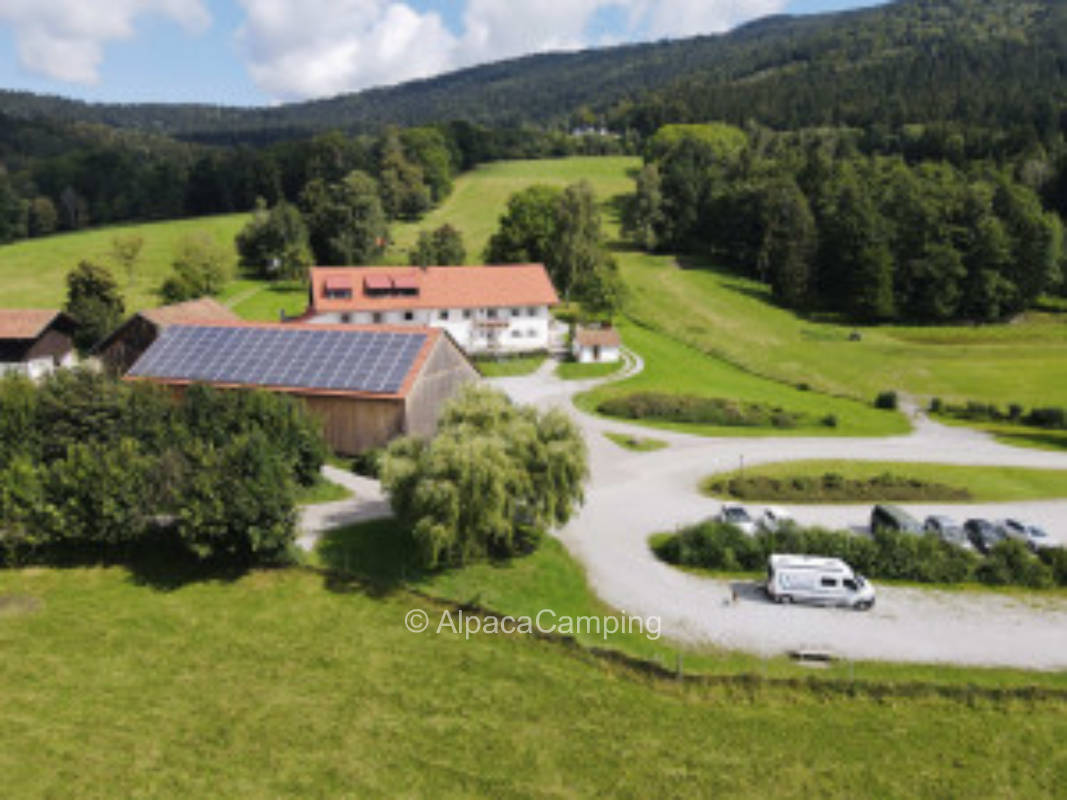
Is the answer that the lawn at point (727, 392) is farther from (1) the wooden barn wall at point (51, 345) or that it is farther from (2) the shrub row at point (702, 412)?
(1) the wooden barn wall at point (51, 345)

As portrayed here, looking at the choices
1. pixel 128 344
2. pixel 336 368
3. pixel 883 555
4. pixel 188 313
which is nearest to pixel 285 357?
pixel 336 368

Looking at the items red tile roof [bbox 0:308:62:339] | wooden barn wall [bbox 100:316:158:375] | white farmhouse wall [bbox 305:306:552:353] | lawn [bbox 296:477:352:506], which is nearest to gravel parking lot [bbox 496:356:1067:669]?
lawn [bbox 296:477:352:506]

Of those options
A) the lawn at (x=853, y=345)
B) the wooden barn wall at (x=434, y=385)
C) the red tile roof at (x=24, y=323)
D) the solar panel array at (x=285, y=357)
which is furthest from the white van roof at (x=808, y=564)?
the red tile roof at (x=24, y=323)

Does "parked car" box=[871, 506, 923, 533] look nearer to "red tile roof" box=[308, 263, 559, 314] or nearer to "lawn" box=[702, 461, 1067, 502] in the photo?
"lawn" box=[702, 461, 1067, 502]

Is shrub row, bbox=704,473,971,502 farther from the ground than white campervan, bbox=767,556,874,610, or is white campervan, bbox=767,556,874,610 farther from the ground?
white campervan, bbox=767,556,874,610

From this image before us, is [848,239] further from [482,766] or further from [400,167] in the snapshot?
[482,766]

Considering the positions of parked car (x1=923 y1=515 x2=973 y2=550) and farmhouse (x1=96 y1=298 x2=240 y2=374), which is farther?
farmhouse (x1=96 y1=298 x2=240 y2=374)

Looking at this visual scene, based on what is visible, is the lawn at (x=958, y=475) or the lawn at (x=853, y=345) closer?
the lawn at (x=958, y=475)
